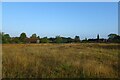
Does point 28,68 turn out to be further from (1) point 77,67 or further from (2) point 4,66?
(1) point 77,67

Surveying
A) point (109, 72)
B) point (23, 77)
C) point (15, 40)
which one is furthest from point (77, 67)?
point (15, 40)

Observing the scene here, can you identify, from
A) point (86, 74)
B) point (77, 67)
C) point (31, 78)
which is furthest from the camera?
point (77, 67)

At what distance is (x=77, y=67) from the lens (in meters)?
8.26

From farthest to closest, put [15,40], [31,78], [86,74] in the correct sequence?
[15,40]
[86,74]
[31,78]

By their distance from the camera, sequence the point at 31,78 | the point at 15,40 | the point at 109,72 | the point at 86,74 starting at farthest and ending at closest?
the point at 15,40
the point at 109,72
the point at 86,74
the point at 31,78

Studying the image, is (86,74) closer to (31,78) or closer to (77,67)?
(77,67)

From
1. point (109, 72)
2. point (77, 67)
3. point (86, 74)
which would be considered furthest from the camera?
point (77, 67)

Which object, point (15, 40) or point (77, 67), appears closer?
point (77, 67)

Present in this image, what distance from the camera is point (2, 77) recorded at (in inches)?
265

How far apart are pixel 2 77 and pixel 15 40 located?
5629cm

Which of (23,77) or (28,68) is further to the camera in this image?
(28,68)

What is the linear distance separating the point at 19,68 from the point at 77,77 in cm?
216

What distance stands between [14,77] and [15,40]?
5641 centimetres

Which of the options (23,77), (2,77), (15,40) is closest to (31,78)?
(23,77)
